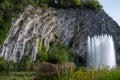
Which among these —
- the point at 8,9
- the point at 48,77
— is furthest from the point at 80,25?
the point at 48,77

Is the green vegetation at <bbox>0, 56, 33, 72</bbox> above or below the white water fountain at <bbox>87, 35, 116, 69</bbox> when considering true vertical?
below

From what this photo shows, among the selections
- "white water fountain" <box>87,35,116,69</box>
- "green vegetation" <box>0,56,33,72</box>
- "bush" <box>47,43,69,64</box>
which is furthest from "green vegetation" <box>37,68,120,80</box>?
"white water fountain" <box>87,35,116,69</box>

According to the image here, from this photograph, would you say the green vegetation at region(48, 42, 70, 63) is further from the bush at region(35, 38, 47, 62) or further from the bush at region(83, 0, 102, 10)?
the bush at region(83, 0, 102, 10)

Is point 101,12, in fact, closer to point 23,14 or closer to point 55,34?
point 55,34

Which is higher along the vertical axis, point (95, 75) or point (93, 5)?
point (93, 5)

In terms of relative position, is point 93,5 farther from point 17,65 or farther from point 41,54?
point 17,65

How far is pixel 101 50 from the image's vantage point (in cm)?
5091

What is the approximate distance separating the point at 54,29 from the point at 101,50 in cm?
729

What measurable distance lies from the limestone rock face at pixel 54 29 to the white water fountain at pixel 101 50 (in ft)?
2.33

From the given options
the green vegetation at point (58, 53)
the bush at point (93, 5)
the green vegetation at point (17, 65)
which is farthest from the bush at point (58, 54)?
the bush at point (93, 5)

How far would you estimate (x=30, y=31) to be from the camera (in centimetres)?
4278

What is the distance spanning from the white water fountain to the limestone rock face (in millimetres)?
710

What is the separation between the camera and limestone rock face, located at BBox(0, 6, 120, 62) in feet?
132

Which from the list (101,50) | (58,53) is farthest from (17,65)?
(101,50)
